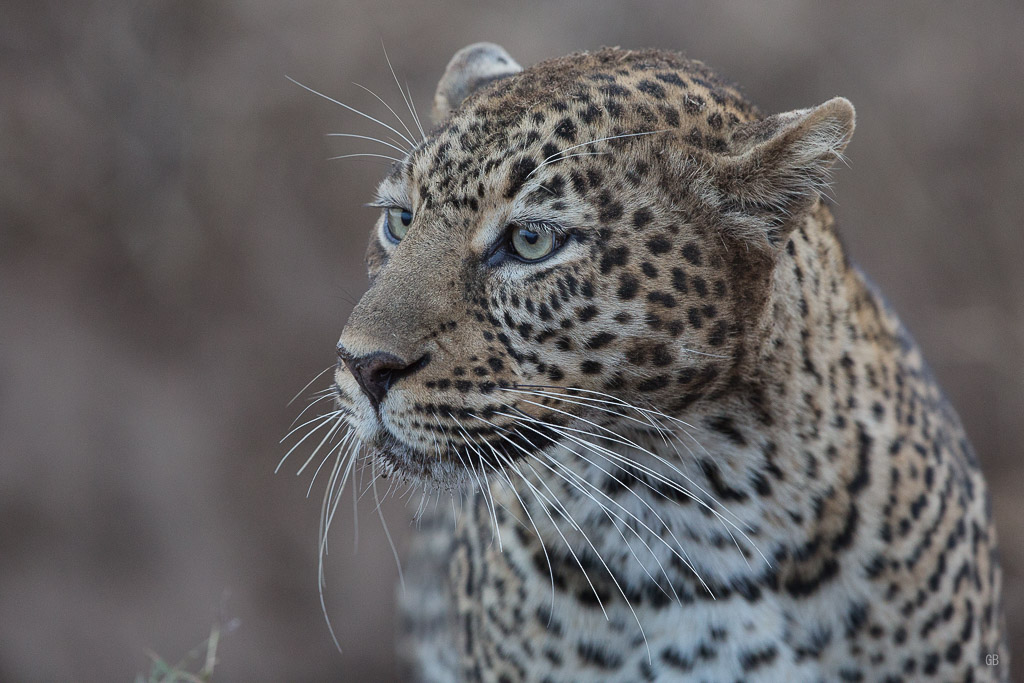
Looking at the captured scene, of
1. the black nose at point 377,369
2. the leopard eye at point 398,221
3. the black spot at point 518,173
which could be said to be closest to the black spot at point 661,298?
the black spot at point 518,173

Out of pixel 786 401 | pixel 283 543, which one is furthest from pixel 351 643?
pixel 786 401

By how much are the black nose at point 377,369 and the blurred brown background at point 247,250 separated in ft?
21.5

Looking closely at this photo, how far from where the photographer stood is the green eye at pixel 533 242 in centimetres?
342

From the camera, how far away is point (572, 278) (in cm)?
338

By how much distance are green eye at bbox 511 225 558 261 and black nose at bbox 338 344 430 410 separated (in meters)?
0.51

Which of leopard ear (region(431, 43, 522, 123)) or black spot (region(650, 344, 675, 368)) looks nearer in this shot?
black spot (region(650, 344, 675, 368))

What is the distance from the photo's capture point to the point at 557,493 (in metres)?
4.03

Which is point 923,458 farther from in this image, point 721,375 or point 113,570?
point 113,570

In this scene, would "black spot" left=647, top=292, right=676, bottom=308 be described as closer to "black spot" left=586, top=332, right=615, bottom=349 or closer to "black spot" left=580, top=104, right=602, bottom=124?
"black spot" left=586, top=332, right=615, bottom=349

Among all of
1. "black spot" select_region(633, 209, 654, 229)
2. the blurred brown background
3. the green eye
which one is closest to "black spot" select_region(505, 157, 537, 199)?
the green eye

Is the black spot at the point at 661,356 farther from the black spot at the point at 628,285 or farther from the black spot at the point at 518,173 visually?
the black spot at the point at 518,173

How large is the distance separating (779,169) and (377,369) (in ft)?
4.89

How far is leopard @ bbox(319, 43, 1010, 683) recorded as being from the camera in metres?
3.37

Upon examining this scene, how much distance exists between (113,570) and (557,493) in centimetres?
774
